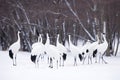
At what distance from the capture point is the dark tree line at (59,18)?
24.1 metres

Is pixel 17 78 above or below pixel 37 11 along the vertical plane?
below

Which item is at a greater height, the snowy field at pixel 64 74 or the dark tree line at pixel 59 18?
the dark tree line at pixel 59 18

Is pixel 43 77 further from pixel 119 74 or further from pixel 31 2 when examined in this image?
pixel 31 2

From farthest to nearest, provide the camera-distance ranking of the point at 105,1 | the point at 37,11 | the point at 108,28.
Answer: the point at 37,11 → the point at 108,28 → the point at 105,1

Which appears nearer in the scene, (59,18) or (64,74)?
(64,74)

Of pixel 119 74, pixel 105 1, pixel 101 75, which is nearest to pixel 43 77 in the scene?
pixel 101 75

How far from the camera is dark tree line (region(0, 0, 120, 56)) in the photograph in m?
24.1

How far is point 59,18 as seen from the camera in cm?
2686

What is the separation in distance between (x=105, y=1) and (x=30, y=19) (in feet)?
25.2

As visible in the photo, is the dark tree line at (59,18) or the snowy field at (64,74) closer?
the snowy field at (64,74)

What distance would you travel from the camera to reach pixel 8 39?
103ft

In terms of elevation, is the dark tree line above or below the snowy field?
above

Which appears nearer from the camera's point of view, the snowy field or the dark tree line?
the snowy field

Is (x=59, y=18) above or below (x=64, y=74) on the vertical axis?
above
